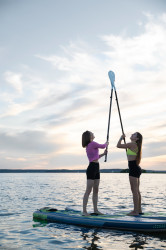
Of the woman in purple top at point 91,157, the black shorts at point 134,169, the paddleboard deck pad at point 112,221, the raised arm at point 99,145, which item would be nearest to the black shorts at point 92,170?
the woman in purple top at point 91,157

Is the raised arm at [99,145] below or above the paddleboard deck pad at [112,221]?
above

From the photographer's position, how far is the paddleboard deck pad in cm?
923

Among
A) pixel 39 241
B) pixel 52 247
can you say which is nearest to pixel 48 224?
pixel 39 241

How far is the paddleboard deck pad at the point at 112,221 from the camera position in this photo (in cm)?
923

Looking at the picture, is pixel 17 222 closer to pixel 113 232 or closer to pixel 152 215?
pixel 113 232

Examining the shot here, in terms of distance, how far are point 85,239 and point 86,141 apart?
295cm

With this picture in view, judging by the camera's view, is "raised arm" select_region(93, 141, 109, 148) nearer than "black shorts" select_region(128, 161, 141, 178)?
Yes

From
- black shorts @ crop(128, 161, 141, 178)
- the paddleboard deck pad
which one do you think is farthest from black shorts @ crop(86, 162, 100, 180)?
the paddleboard deck pad

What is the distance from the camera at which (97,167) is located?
390 inches

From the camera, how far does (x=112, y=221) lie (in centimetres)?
971

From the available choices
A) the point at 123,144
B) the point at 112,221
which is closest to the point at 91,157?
the point at 123,144

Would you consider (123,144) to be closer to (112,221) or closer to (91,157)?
(91,157)

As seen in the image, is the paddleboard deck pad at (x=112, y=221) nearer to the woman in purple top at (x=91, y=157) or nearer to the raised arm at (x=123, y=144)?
the woman in purple top at (x=91, y=157)

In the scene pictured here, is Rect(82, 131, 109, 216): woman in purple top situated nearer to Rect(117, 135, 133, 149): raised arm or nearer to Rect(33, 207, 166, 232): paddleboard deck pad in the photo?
Rect(117, 135, 133, 149): raised arm
